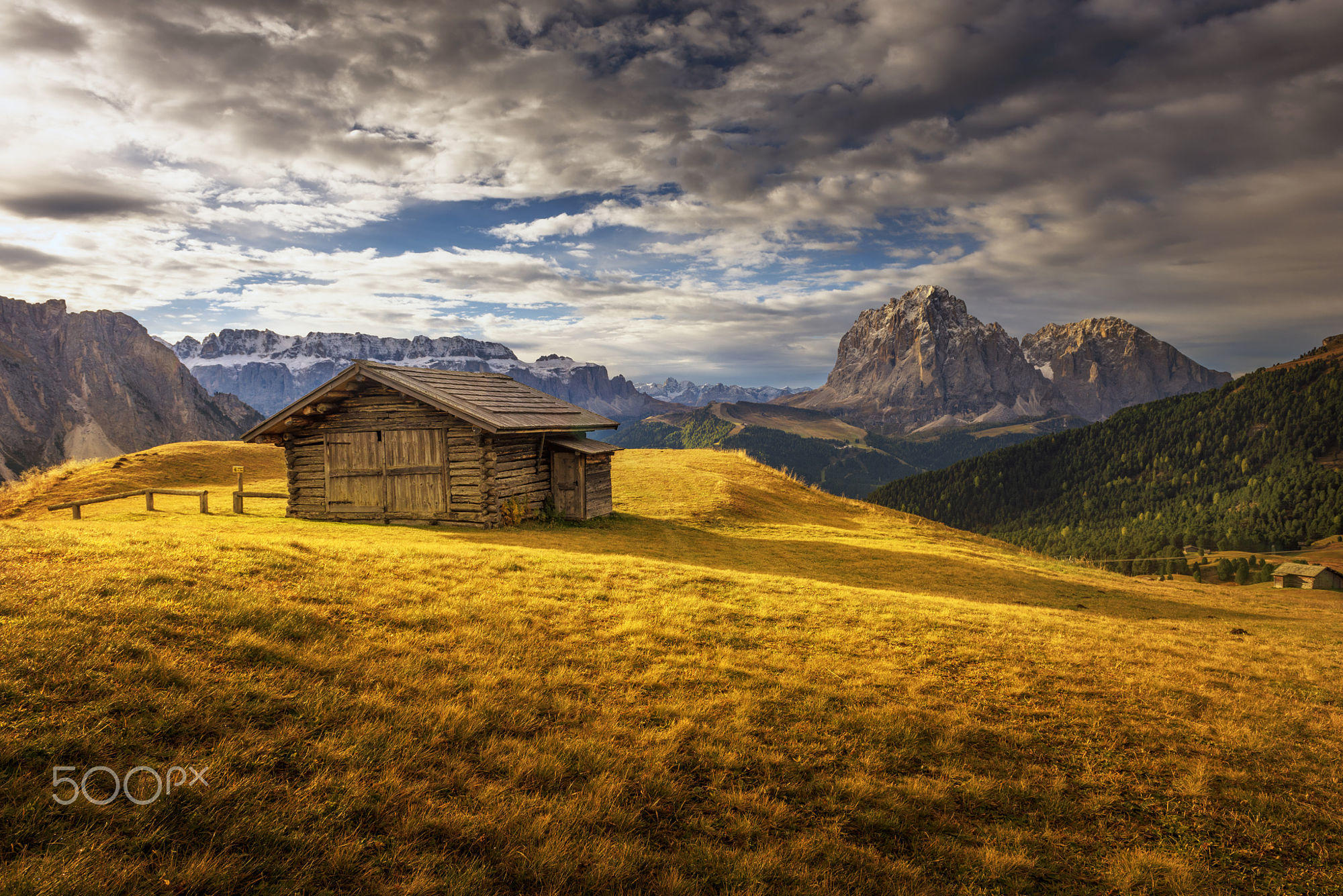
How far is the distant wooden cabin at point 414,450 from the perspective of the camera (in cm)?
2291

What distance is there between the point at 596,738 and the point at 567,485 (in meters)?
20.1

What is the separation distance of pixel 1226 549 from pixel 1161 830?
203796mm

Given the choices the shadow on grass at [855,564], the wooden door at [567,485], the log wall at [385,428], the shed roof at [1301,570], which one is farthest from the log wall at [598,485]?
the shed roof at [1301,570]

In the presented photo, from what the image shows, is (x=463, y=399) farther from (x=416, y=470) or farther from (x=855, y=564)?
(x=855, y=564)

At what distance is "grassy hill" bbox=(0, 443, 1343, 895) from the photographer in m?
4.75

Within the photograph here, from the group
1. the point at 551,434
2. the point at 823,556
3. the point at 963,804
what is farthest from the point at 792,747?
the point at 551,434

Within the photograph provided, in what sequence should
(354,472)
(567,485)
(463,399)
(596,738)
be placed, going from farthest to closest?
(567,485), (354,472), (463,399), (596,738)

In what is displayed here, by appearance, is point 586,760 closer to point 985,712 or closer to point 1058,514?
point 985,712

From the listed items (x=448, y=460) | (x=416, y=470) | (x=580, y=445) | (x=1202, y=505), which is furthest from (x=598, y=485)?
(x=1202, y=505)

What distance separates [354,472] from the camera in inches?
953

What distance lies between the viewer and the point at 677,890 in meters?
4.75

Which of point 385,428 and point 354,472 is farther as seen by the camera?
point 354,472

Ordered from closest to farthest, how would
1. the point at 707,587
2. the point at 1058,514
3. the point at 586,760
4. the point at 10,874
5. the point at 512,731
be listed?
the point at 10,874, the point at 586,760, the point at 512,731, the point at 707,587, the point at 1058,514

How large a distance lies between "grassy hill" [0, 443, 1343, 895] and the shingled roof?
9.47m
